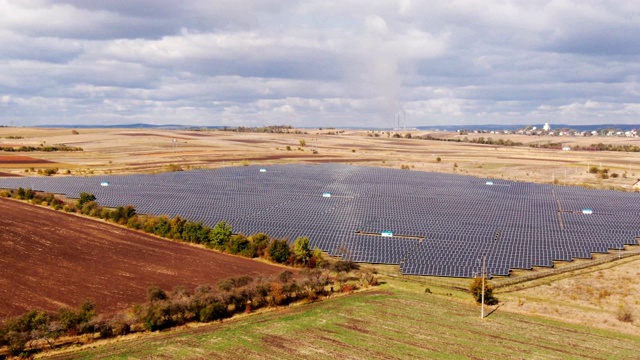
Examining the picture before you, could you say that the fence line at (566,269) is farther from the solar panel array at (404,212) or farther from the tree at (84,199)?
the tree at (84,199)

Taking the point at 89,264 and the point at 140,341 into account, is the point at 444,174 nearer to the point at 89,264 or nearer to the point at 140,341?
the point at 89,264

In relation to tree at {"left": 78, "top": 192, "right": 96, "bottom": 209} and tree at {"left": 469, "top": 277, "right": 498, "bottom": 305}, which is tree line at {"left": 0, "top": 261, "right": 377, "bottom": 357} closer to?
tree at {"left": 469, "top": 277, "right": 498, "bottom": 305}

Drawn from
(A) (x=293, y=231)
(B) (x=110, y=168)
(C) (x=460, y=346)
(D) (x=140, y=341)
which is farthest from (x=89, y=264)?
(B) (x=110, y=168)

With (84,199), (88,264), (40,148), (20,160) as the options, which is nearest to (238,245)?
(88,264)

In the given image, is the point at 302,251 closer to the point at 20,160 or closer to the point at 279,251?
the point at 279,251

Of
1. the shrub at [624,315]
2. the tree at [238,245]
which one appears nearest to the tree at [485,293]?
the shrub at [624,315]
